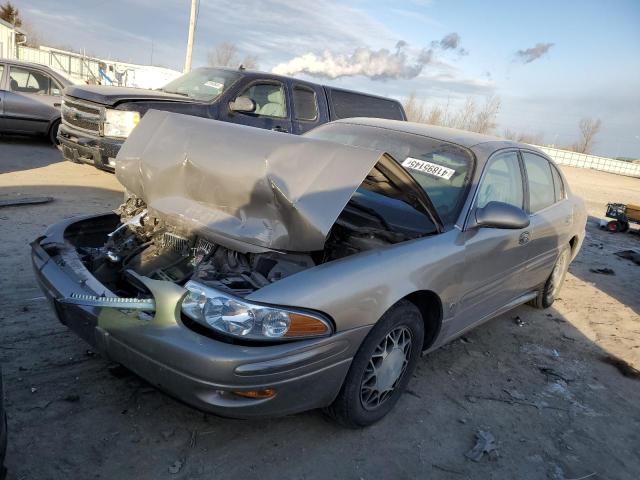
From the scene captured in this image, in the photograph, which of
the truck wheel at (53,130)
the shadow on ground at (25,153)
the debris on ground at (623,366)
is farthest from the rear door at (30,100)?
the debris on ground at (623,366)

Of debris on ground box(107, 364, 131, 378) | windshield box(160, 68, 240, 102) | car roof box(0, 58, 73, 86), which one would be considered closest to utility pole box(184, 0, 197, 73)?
car roof box(0, 58, 73, 86)

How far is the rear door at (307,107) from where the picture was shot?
26.0 ft

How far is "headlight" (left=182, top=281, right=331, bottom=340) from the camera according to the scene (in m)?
2.24

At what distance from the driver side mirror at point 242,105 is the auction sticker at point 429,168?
13.4 feet

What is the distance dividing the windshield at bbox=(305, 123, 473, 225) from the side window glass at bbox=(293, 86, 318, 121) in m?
3.92

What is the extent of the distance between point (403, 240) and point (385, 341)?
24.0 inches

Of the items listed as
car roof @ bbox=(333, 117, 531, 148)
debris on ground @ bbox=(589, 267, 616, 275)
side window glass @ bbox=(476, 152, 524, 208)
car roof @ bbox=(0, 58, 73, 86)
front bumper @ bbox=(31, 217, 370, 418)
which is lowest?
debris on ground @ bbox=(589, 267, 616, 275)

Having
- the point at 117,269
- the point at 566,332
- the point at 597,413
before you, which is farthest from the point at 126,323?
the point at 566,332

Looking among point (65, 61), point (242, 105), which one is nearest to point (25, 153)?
point (242, 105)

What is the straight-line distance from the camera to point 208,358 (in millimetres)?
2156

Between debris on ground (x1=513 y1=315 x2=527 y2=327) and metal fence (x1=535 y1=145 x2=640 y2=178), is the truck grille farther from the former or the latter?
metal fence (x1=535 y1=145 x2=640 y2=178)

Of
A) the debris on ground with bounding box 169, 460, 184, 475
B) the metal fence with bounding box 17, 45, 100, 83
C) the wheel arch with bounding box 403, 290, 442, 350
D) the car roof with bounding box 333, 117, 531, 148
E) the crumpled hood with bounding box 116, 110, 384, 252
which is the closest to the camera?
the debris on ground with bounding box 169, 460, 184, 475

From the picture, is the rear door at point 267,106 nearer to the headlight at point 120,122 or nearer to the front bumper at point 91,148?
the headlight at point 120,122

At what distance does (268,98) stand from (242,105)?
26.4 inches
